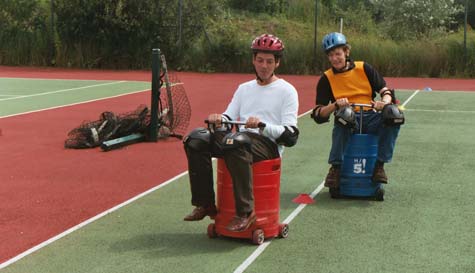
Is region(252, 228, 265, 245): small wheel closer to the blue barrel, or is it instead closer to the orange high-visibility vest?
the blue barrel

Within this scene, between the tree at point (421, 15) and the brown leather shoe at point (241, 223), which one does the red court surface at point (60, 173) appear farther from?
the tree at point (421, 15)

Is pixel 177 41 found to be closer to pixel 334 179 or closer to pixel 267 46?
pixel 334 179

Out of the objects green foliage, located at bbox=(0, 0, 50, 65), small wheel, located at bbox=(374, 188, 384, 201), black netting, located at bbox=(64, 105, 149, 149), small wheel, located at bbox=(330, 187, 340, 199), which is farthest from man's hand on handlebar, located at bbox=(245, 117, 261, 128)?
green foliage, located at bbox=(0, 0, 50, 65)

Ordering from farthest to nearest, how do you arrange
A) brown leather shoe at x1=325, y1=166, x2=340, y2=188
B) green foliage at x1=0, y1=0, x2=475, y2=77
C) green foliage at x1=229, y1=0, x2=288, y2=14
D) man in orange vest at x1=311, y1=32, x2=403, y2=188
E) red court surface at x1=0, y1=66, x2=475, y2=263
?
green foliage at x1=229, y1=0, x2=288, y2=14, green foliage at x1=0, y1=0, x2=475, y2=77, brown leather shoe at x1=325, y1=166, x2=340, y2=188, man in orange vest at x1=311, y1=32, x2=403, y2=188, red court surface at x1=0, y1=66, x2=475, y2=263

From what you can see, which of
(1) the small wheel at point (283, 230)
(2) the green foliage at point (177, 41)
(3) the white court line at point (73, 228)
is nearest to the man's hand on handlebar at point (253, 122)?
(1) the small wheel at point (283, 230)

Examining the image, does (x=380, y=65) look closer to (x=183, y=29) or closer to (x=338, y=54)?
(x=183, y=29)

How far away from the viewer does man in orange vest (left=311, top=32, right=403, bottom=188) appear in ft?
22.0

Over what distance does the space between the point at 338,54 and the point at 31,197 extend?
3.12 meters

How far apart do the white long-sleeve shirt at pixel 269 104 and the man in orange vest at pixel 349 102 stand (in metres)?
1.13

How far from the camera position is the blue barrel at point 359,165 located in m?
6.88

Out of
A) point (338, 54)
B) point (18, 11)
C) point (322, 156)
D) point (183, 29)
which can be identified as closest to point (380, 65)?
point (183, 29)

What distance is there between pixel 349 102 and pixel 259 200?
6.49 feet

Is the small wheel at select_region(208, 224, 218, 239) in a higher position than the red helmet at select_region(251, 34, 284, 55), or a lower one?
lower

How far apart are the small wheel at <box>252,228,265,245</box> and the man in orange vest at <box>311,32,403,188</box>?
1.63 m
